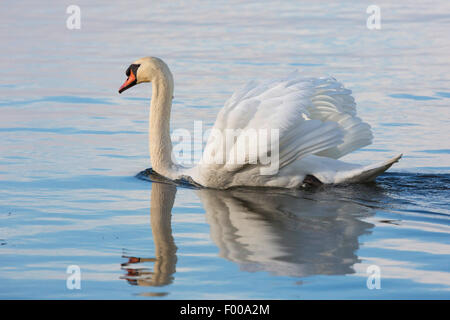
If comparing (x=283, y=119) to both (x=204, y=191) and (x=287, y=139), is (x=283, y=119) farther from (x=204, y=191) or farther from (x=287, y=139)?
(x=204, y=191)

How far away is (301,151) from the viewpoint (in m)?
9.55

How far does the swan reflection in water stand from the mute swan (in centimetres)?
18

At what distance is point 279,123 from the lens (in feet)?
30.8

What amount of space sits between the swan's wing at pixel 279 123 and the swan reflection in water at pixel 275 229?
1.61ft

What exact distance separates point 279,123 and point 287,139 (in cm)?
A: 22

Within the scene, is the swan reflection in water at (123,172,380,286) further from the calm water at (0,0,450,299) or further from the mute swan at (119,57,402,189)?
the mute swan at (119,57,402,189)

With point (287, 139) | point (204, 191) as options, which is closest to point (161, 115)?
point (204, 191)

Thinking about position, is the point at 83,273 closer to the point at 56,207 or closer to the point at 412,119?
the point at 56,207

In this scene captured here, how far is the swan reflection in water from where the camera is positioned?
669 centimetres

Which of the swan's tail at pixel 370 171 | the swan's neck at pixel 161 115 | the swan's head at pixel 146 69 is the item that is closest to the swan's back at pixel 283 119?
the swan's tail at pixel 370 171

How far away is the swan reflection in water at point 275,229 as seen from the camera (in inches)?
263

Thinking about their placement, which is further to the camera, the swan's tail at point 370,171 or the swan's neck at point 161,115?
the swan's neck at point 161,115

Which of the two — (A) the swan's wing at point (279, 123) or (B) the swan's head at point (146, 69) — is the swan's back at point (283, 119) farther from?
(B) the swan's head at point (146, 69)

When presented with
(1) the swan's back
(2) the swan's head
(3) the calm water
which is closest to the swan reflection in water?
(3) the calm water
